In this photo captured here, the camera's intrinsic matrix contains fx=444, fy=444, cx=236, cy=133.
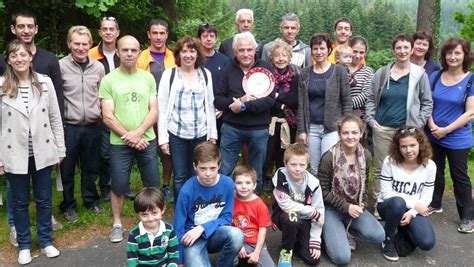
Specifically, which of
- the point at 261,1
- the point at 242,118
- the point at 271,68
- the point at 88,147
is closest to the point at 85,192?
the point at 88,147

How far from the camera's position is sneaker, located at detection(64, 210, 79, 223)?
526cm

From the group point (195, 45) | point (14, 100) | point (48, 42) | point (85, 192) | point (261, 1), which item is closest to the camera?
point (14, 100)

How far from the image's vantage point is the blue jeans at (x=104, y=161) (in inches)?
214

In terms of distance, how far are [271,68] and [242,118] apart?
0.66 m

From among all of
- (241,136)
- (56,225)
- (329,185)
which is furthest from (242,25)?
(56,225)

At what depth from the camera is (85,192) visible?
552 centimetres

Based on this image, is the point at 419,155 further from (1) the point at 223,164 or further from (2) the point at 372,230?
(1) the point at 223,164

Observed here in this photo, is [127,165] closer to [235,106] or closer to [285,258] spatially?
[235,106]

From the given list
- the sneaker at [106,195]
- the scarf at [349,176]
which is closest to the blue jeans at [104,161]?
the sneaker at [106,195]

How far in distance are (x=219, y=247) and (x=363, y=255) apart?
155 centimetres

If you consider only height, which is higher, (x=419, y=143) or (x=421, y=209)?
(x=419, y=143)

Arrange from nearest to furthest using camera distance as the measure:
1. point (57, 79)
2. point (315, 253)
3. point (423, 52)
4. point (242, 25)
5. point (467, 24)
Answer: point (315, 253) → point (57, 79) → point (423, 52) → point (242, 25) → point (467, 24)

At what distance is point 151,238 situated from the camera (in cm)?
352

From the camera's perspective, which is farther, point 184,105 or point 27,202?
point 184,105
